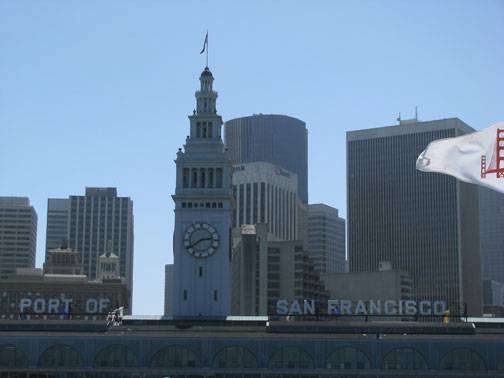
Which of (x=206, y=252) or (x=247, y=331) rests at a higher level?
(x=206, y=252)

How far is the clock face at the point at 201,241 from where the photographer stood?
165000 mm

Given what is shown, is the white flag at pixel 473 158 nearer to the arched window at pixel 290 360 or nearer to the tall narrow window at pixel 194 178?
the arched window at pixel 290 360

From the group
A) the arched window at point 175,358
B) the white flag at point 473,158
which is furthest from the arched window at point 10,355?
the white flag at point 473,158

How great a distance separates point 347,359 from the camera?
142m

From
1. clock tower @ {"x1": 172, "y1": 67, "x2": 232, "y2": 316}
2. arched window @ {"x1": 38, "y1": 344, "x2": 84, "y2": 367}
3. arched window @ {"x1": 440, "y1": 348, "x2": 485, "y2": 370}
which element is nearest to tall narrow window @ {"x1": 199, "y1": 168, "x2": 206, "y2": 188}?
clock tower @ {"x1": 172, "y1": 67, "x2": 232, "y2": 316}

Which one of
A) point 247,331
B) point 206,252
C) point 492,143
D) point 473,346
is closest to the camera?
point 492,143

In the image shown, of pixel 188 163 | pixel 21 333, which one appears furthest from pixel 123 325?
pixel 188 163

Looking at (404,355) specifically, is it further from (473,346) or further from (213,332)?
(213,332)

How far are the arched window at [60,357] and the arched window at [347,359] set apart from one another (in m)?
33.1

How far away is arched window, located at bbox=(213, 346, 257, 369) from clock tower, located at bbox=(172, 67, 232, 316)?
20.5 metres

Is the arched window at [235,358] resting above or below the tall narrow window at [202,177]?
below

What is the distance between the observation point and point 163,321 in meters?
158

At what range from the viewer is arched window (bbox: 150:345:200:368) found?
14312cm

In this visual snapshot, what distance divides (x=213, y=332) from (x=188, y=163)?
31.3 meters
